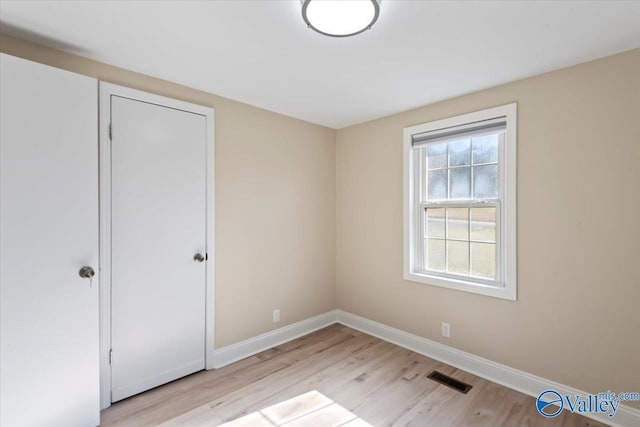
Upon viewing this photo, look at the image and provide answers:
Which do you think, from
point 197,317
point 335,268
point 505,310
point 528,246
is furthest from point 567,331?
point 197,317

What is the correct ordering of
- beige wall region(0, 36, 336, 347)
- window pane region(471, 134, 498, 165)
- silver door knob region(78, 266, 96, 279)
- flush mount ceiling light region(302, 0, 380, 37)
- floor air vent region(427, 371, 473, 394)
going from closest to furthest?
flush mount ceiling light region(302, 0, 380, 37) < silver door knob region(78, 266, 96, 279) < floor air vent region(427, 371, 473, 394) < window pane region(471, 134, 498, 165) < beige wall region(0, 36, 336, 347)

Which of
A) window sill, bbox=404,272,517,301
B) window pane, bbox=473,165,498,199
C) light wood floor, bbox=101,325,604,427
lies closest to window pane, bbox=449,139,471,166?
window pane, bbox=473,165,498,199

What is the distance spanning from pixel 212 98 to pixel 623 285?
3282 millimetres

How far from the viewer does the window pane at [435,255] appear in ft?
9.51

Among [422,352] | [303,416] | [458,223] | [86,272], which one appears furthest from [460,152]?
[86,272]

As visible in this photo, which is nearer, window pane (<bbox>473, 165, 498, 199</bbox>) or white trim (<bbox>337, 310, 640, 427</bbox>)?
white trim (<bbox>337, 310, 640, 427</bbox>)

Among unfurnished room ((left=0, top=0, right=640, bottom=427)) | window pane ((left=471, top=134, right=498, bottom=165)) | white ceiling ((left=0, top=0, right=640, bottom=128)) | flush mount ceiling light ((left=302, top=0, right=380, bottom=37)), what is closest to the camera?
flush mount ceiling light ((left=302, top=0, right=380, bottom=37))

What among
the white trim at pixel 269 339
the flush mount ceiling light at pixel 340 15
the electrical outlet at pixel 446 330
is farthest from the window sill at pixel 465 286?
the flush mount ceiling light at pixel 340 15

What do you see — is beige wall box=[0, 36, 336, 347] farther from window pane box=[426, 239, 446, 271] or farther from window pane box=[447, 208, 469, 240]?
window pane box=[447, 208, 469, 240]

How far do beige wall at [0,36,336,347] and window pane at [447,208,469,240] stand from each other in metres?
1.41

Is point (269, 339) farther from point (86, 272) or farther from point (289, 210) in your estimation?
point (86, 272)

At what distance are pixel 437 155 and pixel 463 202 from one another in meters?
0.53

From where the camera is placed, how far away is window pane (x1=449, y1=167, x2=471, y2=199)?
2717mm

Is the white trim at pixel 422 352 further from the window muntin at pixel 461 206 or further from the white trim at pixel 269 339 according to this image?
the window muntin at pixel 461 206
